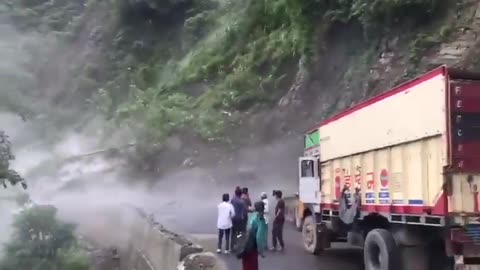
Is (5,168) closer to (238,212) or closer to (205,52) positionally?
(238,212)

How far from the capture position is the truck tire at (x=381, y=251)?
8.43 metres

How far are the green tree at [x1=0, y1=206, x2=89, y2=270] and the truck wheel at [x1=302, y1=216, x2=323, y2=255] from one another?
20.2 feet


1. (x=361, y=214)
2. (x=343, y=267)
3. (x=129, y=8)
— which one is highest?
(x=129, y=8)

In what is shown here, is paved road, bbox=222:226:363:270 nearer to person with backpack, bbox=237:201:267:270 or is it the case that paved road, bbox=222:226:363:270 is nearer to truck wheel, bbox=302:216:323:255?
truck wheel, bbox=302:216:323:255

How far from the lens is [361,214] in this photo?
9.98 m

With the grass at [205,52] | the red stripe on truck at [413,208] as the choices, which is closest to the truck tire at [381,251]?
the red stripe on truck at [413,208]

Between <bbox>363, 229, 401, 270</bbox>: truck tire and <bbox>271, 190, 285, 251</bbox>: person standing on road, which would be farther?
<bbox>271, 190, 285, 251</bbox>: person standing on road

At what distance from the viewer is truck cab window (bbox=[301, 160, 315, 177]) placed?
13055 millimetres

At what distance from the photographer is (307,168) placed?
13273 mm

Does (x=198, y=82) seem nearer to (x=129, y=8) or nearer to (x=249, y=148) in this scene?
(x=249, y=148)

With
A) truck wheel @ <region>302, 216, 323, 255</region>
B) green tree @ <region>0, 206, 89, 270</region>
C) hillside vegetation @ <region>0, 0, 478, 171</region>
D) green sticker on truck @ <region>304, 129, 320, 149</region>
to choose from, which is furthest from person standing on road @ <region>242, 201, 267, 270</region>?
green tree @ <region>0, 206, 89, 270</region>

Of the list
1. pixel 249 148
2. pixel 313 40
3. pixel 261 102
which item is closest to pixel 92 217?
pixel 249 148

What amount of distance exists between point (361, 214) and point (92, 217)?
1445 centimetres

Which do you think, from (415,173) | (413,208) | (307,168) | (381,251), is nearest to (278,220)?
(307,168)
